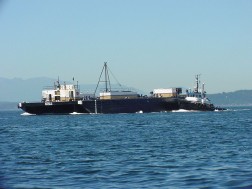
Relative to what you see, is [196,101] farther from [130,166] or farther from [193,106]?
[130,166]

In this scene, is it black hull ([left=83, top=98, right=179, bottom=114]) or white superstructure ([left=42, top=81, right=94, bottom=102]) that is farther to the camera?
white superstructure ([left=42, top=81, right=94, bottom=102])

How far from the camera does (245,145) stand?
39.8m

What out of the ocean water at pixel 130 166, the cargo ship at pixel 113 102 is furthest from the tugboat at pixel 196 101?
the ocean water at pixel 130 166

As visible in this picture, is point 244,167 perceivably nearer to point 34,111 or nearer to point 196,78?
point 34,111

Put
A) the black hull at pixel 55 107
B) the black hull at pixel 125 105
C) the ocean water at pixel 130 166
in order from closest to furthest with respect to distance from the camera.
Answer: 1. the ocean water at pixel 130 166
2. the black hull at pixel 55 107
3. the black hull at pixel 125 105

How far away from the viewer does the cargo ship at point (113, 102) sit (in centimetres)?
14212

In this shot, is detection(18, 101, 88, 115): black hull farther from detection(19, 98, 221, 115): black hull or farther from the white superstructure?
the white superstructure

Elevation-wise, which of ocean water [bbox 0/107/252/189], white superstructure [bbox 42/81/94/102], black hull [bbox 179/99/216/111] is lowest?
ocean water [bbox 0/107/252/189]

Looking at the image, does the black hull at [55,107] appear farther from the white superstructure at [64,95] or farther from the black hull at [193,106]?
the black hull at [193,106]

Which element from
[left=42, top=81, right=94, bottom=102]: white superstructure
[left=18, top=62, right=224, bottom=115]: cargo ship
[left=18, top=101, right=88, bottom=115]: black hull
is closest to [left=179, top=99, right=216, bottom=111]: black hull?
[left=18, top=62, right=224, bottom=115]: cargo ship

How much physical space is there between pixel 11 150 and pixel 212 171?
17357 mm

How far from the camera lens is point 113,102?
475 feet

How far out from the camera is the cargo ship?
5595 inches

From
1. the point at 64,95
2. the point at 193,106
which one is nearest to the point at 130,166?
the point at 193,106
